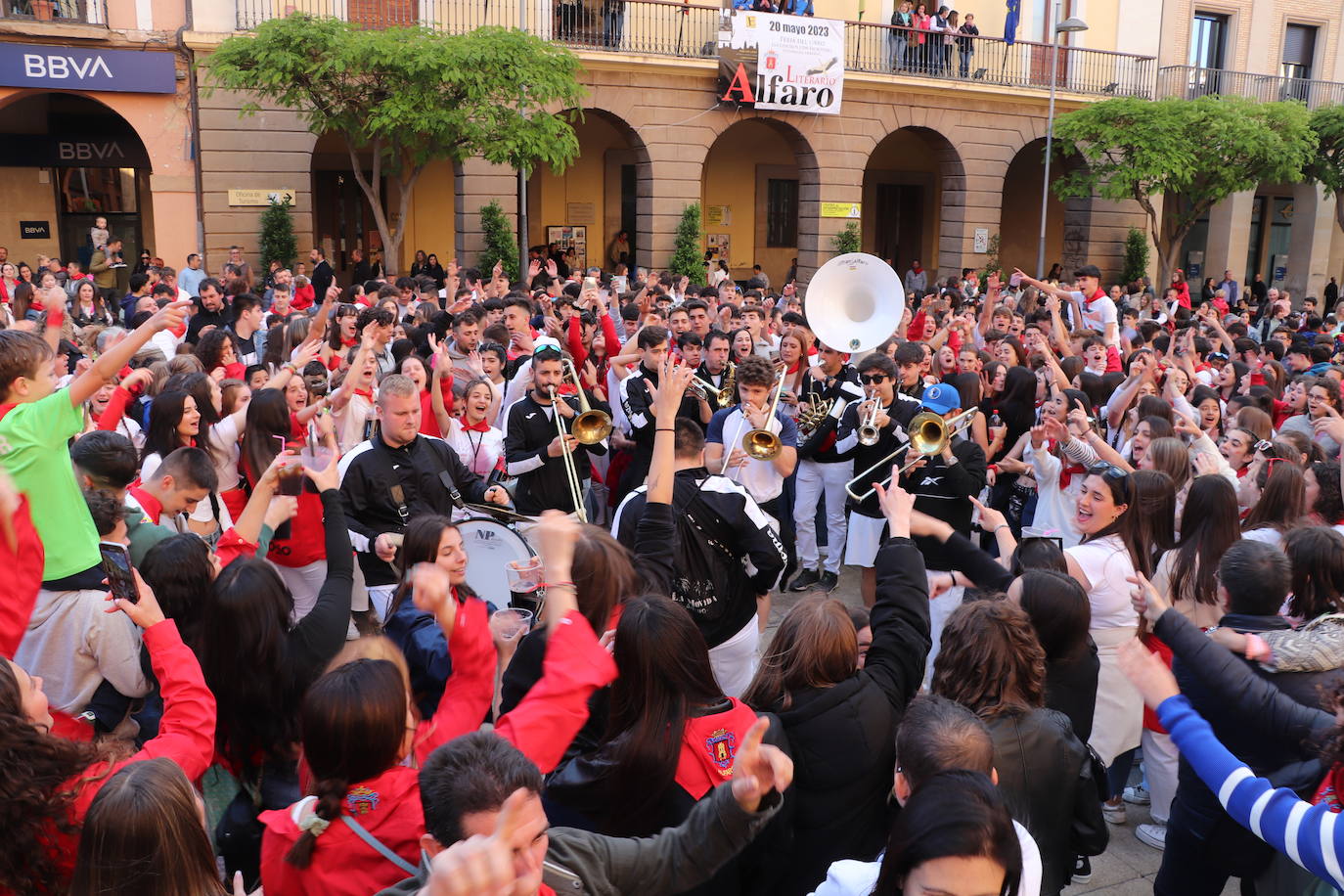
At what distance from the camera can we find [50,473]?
361cm

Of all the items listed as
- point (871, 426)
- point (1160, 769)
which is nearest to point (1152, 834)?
point (1160, 769)

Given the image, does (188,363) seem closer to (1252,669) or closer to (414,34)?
(1252,669)

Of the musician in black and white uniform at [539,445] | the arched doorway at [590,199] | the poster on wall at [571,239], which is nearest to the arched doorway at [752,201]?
the arched doorway at [590,199]

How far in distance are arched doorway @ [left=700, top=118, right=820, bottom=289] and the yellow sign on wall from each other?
162cm

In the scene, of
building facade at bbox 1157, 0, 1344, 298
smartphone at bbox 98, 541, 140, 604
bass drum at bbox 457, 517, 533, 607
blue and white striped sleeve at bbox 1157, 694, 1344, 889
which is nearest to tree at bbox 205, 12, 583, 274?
bass drum at bbox 457, 517, 533, 607

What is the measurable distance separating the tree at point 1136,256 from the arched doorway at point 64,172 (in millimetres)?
21098

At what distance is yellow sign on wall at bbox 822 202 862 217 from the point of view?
23141mm

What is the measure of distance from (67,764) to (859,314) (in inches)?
264

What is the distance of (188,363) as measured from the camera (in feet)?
21.2

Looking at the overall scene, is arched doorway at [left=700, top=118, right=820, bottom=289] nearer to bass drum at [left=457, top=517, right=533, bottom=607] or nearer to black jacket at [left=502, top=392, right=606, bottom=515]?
black jacket at [left=502, top=392, right=606, bottom=515]

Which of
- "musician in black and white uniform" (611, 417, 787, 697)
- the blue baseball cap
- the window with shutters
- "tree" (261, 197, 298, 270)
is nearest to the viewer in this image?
"musician in black and white uniform" (611, 417, 787, 697)

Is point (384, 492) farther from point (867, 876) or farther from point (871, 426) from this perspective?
point (867, 876)

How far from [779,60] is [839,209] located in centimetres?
354

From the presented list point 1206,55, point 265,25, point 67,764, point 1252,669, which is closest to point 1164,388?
point 1252,669
